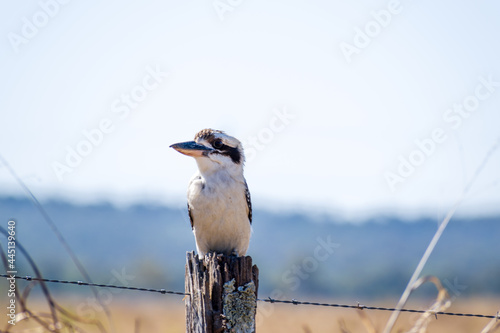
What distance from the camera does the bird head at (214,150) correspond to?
Answer: 539 cm

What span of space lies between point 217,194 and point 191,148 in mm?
406

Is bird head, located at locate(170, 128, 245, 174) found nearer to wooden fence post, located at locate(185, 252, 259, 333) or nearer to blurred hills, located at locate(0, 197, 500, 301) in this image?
wooden fence post, located at locate(185, 252, 259, 333)

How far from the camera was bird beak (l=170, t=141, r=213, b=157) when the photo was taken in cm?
529

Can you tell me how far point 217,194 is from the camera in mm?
5309

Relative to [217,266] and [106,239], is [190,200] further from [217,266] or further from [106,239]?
[106,239]

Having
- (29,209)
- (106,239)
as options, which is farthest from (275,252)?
(29,209)

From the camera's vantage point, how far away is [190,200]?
541 centimetres

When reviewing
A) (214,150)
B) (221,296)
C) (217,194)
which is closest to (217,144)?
(214,150)

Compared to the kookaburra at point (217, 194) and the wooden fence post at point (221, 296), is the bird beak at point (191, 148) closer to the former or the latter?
the kookaburra at point (217, 194)


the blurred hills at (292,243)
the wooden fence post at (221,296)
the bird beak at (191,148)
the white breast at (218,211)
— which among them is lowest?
the wooden fence post at (221,296)

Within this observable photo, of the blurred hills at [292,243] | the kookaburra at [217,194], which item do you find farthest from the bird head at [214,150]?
the blurred hills at [292,243]

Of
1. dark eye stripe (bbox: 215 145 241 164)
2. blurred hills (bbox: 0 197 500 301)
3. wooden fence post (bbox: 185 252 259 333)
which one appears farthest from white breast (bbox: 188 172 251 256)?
blurred hills (bbox: 0 197 500 301)

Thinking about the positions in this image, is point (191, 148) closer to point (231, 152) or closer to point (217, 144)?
point (217, 144)

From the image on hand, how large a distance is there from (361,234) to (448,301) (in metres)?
138
